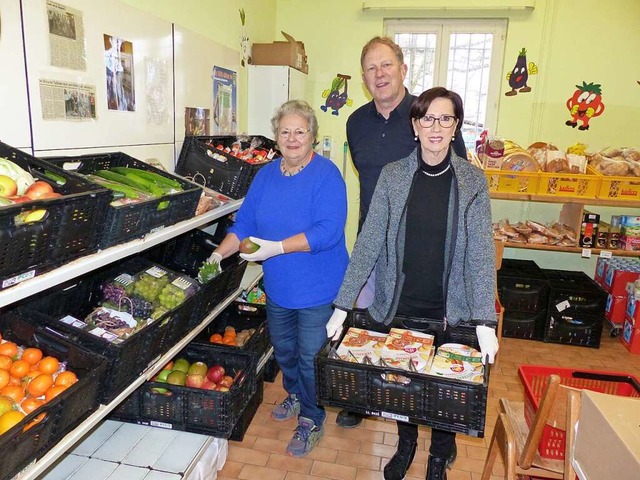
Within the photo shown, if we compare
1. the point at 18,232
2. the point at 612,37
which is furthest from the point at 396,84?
the point at 612,37

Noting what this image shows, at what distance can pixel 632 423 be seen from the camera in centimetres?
105

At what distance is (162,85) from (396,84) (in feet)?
4.19

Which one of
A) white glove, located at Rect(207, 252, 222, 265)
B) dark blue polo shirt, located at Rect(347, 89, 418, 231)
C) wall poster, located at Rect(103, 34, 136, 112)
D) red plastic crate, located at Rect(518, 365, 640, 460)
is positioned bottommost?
red plastic crate, located at Rect(518, 365, 640, 460)

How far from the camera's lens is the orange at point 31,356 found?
1.65 meters

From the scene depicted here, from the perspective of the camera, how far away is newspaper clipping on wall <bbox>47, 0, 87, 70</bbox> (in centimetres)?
190

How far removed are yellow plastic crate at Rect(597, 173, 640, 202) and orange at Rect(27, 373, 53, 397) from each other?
13.3 ft

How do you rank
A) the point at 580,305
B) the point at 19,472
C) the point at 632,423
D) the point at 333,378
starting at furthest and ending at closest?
the point at 580,305
the point at 333,378
the point at 19,472
the point at 632,423

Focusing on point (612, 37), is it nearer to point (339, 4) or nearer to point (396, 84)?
point (339, 4)

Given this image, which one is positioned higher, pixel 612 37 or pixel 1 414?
pixel 612 37

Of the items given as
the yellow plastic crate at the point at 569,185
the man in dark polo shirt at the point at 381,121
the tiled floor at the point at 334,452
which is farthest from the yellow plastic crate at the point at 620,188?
the man in dark polo shirt at the point at 381,121

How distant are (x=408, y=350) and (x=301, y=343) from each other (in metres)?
0.86

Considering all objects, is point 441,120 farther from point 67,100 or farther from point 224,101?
point 224,101

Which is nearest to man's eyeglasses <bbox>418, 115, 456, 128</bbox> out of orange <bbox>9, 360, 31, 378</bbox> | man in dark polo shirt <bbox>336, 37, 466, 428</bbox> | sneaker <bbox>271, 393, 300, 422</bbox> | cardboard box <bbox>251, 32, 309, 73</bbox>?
man in dark polo shirt <bbox>336, 37, 466, 428</bbox>

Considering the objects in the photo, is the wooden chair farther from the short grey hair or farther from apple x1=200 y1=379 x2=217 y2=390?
the short grey hair
